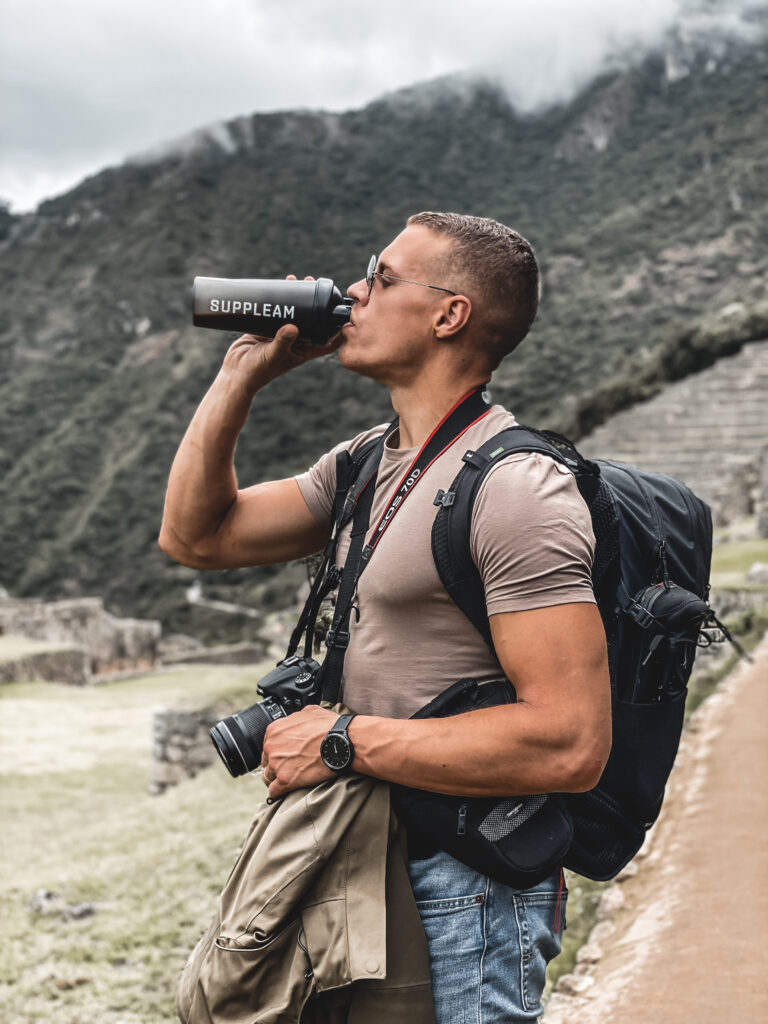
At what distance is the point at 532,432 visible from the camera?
1.56 metres

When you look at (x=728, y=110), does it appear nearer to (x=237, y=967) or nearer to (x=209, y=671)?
(x=209, y=671)

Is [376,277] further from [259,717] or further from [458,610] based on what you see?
[259,717]

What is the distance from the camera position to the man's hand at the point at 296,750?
4.91 ft

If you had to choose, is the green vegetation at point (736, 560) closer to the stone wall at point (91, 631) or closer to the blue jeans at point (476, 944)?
the blue jeans at point (476, 944)

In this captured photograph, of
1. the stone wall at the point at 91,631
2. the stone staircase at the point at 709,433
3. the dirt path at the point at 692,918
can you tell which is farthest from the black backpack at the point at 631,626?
the stone wall at the point at 91,631

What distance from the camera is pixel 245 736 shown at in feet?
5.26

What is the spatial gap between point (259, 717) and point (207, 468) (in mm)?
490

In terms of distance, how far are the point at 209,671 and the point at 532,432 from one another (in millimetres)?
20247

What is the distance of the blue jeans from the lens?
146 cm

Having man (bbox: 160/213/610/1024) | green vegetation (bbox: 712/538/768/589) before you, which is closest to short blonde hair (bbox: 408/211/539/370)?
man (bbox: 160/213/610/1024)

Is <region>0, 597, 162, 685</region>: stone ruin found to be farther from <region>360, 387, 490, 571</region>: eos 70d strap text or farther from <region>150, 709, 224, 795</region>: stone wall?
<region>360, 387, 490, 571</region>: eos 70d strap text

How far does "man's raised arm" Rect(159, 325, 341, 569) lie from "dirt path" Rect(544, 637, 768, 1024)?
181cm

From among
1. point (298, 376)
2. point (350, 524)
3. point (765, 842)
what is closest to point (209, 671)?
point (765, 842)

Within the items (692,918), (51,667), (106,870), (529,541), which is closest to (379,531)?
(529,541)
